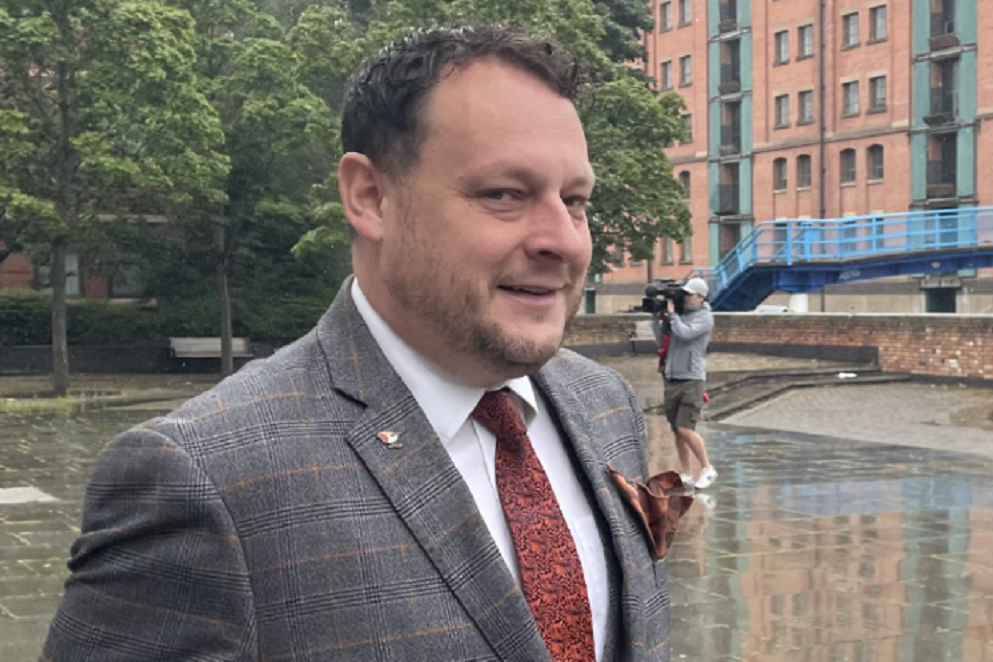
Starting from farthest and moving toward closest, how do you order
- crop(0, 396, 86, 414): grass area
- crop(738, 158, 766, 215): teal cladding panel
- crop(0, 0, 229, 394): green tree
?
crop(738, 158, 766, 215): teal cladding panel, crop(0, 0, 229, 394): green tree, crop(0, 396, 86, 414): grass area

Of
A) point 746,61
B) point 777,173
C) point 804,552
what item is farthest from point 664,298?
point 746,61

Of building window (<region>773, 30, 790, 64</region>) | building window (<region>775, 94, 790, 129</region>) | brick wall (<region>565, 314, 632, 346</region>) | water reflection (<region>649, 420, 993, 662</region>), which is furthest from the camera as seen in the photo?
building window (<region>775, 94, 790, 129</region>)

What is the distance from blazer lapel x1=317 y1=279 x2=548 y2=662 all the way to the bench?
32745 mm

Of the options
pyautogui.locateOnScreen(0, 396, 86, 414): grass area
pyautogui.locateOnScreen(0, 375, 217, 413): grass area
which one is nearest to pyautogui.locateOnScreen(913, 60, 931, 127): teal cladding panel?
pyautogui.locateOnScreen(0, 375, 217, 413): grass area

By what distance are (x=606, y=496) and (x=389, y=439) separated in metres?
0.37

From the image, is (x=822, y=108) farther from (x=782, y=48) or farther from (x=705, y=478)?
(x=705, y=478)

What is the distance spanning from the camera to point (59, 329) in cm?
2662

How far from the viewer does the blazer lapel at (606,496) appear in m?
1.95

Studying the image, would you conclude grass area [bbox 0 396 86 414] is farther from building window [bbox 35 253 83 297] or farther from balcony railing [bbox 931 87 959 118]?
balcony railing [bbox 931 87 959 118]

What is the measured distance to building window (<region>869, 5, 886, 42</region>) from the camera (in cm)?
5325

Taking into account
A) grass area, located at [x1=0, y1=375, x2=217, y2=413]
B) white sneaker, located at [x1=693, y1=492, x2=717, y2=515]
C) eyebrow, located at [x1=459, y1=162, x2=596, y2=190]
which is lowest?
grass area, located at [x1=0, y1=375, x2=217, y2=413]

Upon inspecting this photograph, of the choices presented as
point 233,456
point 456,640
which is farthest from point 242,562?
point 456,640

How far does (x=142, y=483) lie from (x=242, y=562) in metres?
0.15

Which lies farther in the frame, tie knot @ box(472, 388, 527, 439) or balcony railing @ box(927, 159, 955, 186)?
balcony railing @ box(927, 159, 955, 186)
